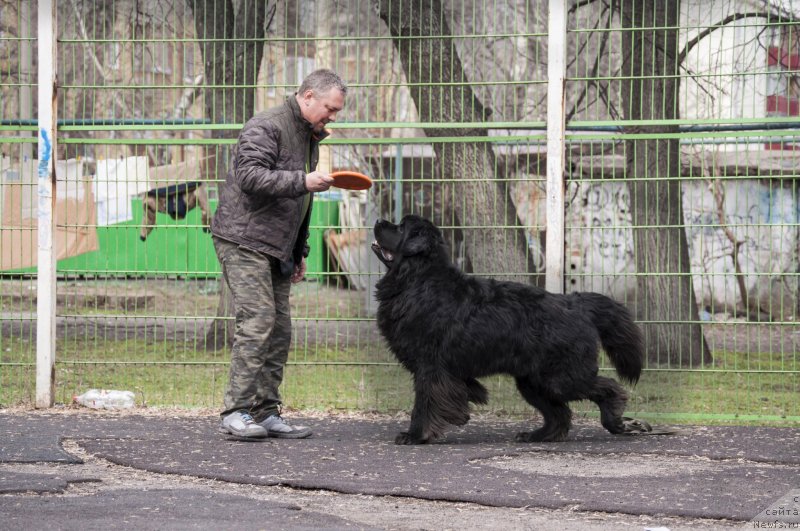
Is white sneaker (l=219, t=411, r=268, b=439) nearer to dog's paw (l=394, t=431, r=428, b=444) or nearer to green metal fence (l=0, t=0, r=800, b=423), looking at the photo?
dog's paw (l=394, t=431, r=428, b=444)

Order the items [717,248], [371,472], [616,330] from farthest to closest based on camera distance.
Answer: [717,248] → [616,330] → [371,472]

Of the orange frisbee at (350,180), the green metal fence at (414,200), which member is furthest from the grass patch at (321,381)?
the orange frisbee at (350,180)

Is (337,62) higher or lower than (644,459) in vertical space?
higher

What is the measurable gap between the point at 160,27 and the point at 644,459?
173 inches

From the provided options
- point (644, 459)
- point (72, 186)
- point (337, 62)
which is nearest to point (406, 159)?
point (337, 62)

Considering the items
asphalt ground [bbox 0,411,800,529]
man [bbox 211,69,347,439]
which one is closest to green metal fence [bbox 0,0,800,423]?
asphalt ground [bbox 0,411,800,529]

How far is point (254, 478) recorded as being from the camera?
516 cm

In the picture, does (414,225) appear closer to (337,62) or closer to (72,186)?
(337,62)

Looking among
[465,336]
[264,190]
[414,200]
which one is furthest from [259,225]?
[414,200]

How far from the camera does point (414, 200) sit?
24.8 feet

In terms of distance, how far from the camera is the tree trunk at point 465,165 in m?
7.44

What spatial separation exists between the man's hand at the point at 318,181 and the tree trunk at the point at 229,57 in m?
1.77

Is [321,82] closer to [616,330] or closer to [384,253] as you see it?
[384,253]

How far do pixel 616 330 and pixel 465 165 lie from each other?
1694 mm
